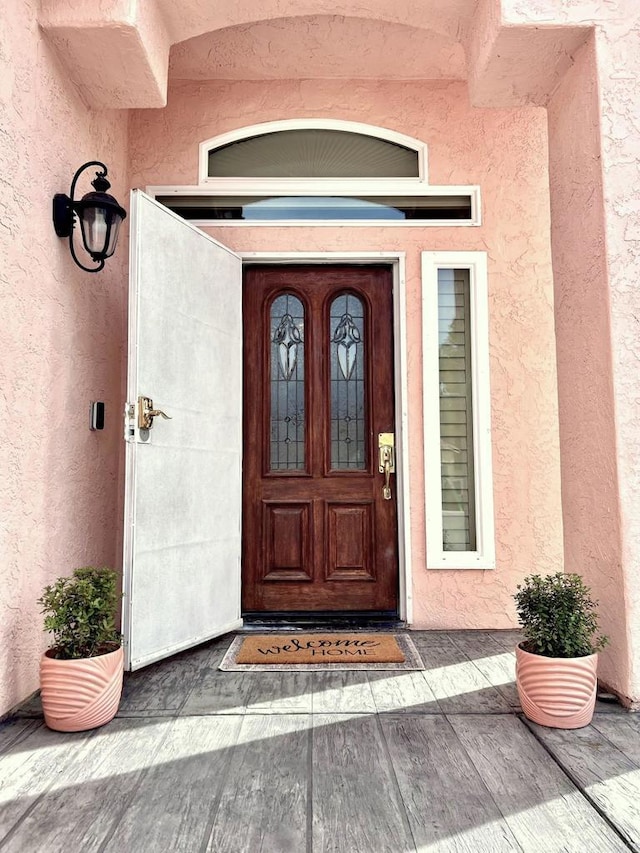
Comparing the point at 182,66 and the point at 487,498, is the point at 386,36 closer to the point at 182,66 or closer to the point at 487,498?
the point at 182,66

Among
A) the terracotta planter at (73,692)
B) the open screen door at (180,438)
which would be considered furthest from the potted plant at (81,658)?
the open screen door at (180,438)

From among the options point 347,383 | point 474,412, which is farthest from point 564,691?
point 347,383

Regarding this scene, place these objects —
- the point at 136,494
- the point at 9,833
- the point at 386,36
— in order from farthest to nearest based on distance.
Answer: the point at 386,36 < the point at 136,494 < the point at 9,833

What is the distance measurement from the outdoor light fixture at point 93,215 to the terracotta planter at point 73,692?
160 cm

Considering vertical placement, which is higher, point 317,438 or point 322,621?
point 317,438

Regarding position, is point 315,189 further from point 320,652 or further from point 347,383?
point 320,652

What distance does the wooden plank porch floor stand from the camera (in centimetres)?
146

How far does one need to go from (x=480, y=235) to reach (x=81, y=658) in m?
2.95

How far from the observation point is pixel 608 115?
7.77 ft

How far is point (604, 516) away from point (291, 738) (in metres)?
1.44

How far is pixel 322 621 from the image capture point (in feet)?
11.0

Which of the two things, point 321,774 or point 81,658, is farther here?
point 81,658

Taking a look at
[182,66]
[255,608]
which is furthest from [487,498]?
[182,66]

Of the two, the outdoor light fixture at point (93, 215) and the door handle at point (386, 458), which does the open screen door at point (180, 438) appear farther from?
the door handle at point (386, 458)
